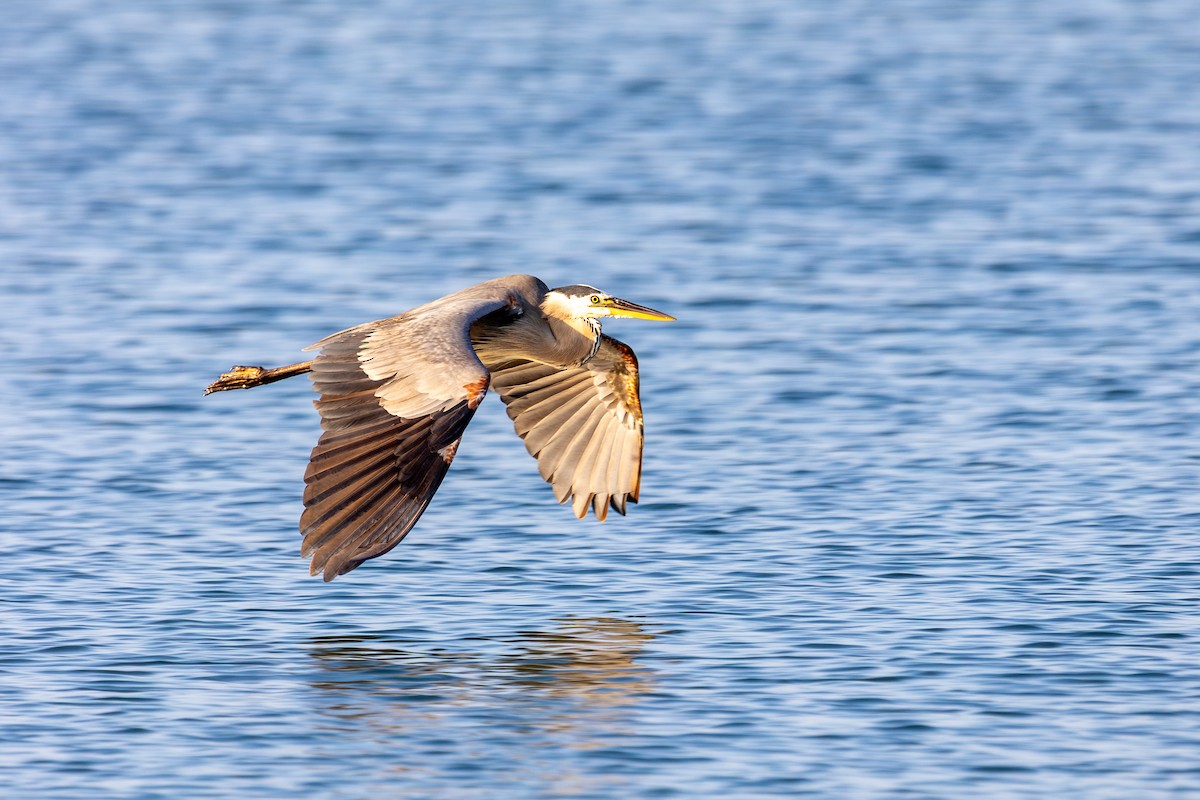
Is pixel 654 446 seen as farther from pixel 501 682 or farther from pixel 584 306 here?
pixel 501 682

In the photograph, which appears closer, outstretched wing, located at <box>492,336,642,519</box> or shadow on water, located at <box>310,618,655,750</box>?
shadow on water, located at <box>310,618,655,750</box>

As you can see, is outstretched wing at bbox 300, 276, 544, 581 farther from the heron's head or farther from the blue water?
the heron's head

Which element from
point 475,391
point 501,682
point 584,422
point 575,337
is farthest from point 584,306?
point 501,682

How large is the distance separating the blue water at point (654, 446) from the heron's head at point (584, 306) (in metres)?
1.34

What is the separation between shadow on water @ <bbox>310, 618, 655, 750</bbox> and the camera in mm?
9086

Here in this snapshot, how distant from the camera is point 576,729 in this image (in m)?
9.07

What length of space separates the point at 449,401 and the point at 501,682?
1.30 m

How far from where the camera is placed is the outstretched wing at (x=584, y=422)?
37.4 feet

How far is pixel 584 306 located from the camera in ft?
37.8

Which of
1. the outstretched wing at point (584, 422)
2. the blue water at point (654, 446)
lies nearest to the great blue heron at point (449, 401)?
the outstretched wing at point (584, 422)

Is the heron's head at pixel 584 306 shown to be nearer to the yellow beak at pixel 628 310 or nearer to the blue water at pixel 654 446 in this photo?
the yellow beak at pixel 628 310

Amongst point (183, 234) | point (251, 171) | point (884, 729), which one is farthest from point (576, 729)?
point (251, 171)

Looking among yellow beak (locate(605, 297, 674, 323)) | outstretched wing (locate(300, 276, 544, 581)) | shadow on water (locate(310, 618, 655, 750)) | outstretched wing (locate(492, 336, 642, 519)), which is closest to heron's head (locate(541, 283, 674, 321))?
yellow beak (locate(605, 297, 674, 323))

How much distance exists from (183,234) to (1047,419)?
9880 millimetres
